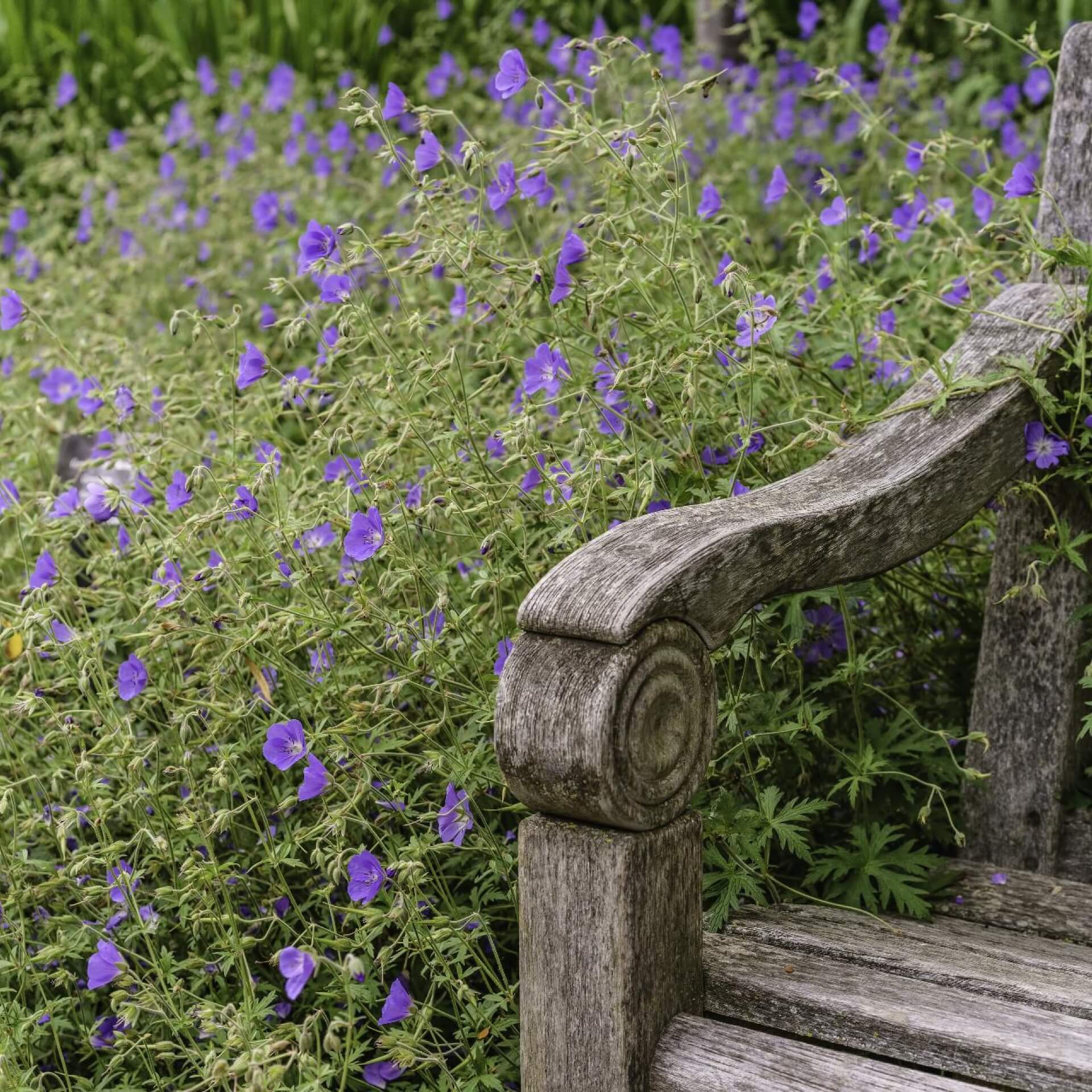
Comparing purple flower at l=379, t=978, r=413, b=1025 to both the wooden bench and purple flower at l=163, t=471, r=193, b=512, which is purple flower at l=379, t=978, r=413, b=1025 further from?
purple flower at l=163, t=471, r=193, b=512

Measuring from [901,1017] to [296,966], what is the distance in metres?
0.63

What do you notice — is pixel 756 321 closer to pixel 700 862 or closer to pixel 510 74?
pixel 510 74

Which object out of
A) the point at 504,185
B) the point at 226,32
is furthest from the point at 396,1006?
the point at 226,32

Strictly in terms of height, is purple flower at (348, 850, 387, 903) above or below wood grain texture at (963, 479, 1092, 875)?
below

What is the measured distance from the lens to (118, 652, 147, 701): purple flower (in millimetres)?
2090

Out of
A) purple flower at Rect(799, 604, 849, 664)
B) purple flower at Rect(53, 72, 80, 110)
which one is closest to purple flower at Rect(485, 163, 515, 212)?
purple flower at Rect(799, 604, 849, 664)

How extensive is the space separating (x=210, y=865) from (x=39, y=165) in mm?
3783

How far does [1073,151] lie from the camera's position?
6.82 ft

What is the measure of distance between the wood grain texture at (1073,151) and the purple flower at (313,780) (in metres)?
1.20

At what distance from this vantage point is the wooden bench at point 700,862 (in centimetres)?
143

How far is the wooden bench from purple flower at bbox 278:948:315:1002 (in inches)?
8.8

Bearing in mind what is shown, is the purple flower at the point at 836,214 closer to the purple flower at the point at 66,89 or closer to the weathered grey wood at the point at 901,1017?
the weathered grey wood at the point at 901,1017

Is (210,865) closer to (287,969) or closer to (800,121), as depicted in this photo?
(287,969)

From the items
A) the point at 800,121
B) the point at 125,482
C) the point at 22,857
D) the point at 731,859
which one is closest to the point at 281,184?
the point at 800,121
